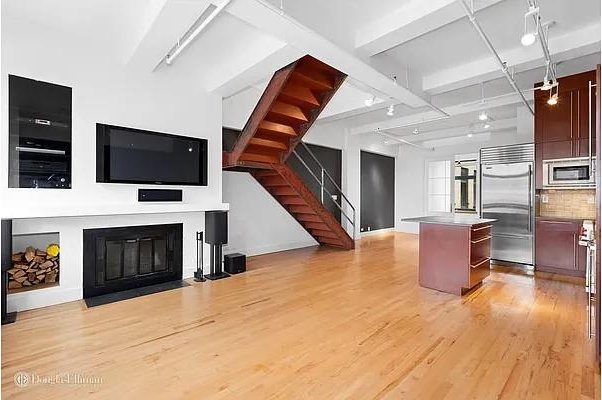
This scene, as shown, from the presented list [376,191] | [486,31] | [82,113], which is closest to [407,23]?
[486,31]

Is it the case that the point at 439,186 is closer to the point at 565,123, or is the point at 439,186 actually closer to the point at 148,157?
the point at 565,123

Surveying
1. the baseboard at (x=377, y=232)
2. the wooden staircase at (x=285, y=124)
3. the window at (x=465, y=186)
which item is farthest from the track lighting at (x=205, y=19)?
the window at (x=465, y=186)

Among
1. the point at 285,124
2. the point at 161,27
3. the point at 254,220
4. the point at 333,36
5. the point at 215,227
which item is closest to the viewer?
the point at 161,27

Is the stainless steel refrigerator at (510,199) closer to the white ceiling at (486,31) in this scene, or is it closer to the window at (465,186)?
the white ceiling at (486,31)

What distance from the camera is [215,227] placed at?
4.96m

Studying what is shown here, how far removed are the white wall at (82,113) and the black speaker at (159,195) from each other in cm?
12

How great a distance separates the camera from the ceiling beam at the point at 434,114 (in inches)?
246

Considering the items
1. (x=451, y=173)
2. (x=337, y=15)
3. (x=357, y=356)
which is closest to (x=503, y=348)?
(x=357, y=356)

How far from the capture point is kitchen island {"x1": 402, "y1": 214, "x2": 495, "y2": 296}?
4164 mm

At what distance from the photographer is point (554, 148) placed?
5.30 meters

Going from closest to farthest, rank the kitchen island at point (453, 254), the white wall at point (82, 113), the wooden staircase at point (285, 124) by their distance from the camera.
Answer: the white wall at point (82, 113), the kitchen island at point (453, 254), the wooden staircase at point (285, 124)

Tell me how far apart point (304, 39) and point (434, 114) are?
197 inches

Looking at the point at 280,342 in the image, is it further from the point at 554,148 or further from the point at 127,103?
the point at 554,148

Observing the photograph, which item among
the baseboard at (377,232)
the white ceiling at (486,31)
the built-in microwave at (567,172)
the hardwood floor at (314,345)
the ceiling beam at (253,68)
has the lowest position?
the hardwood floor at (314,345)
